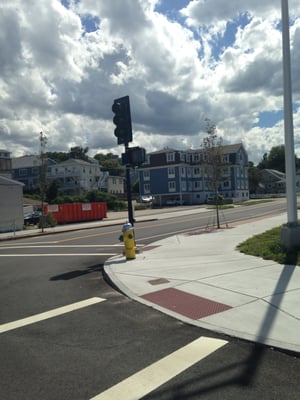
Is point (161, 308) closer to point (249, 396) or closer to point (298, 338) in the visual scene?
point (298, 338)

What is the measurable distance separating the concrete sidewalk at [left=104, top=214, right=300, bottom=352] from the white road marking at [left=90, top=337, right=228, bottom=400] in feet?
1.62

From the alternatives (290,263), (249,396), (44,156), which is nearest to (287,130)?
(290,263)

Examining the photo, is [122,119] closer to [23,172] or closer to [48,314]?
[48,314]

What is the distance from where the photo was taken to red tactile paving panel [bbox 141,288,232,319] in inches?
232

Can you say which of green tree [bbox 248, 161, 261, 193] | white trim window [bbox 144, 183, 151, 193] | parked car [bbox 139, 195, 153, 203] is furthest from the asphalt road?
green tree [bbox 248, 161, 261, 193]

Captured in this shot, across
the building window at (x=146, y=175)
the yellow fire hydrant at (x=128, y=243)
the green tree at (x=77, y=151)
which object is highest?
the green tree at (x=77, y=151)

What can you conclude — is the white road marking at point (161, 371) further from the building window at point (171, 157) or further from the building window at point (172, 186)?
the building window at point (171, 157)

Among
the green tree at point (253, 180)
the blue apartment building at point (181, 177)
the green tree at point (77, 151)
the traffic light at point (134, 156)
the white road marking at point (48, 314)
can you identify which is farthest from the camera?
the green tree at point (77, 151)

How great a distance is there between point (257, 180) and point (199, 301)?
115m

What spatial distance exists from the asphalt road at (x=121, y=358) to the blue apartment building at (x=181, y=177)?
67.1 meters

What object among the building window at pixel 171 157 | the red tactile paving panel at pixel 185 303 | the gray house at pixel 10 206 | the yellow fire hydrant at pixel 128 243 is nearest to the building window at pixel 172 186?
the building window at pixel 171 157

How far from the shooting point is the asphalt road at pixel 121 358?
365 cm

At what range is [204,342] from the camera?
4770mm

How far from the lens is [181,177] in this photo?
242 ft
